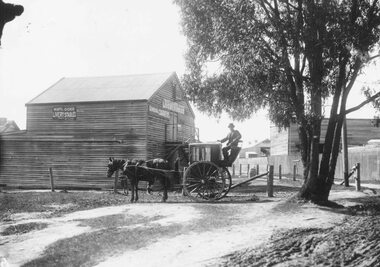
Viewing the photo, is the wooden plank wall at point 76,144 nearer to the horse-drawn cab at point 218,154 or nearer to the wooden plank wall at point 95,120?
the wooden plank wall at point 95,120

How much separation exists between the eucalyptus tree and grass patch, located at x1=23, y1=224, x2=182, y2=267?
192 inches

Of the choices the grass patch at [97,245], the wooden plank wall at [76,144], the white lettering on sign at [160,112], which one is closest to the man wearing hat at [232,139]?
the grass patch at [97,245]

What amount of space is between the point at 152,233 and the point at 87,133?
1829 centimetres

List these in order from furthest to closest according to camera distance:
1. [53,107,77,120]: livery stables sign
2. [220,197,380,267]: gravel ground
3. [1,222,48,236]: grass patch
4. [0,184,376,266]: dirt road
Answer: [53,107,77,120]: livery stables sign → [1,222,48,236]: grass patch → [0,184,376,266]: dirt road → [220,197,380,267]: gravel ground

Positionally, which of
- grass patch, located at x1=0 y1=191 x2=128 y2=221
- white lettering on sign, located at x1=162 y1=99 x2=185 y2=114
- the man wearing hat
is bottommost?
grass patch, located at x1=0 y1=191 x2=128 y2=221

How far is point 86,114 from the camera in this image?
2606 centimetres

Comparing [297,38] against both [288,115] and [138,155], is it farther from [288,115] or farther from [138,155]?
[138,155]

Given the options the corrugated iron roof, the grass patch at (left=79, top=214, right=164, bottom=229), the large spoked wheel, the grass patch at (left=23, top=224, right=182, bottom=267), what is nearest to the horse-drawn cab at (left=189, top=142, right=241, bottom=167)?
the large spoked wheel

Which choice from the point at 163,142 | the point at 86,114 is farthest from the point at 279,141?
the point at 86,114

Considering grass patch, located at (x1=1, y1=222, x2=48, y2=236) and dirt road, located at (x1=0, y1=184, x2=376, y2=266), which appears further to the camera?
grass patch, located at (x1=1, y1=222, x2=48, y2=236)

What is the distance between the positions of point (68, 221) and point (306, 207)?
6.15m

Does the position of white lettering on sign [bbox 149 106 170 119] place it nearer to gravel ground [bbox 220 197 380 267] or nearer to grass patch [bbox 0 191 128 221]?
grass patch [bbox 0 191 128 221]

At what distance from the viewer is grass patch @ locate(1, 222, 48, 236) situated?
9.54 metres

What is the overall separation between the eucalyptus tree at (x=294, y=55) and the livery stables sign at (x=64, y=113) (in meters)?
14.9
